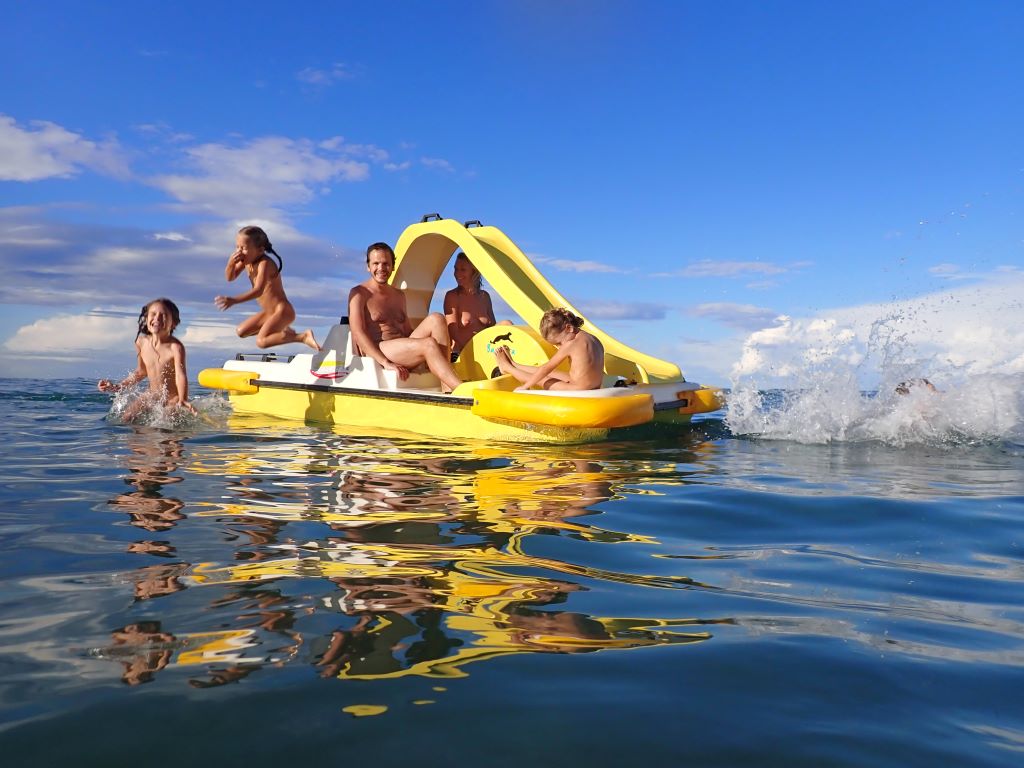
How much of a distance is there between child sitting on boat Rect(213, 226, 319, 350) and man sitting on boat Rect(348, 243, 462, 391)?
1.19 m

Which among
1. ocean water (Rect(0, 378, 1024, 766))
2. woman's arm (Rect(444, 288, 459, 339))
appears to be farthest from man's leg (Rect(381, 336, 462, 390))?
ocean water (Rect(0, 378, 1024, 766))

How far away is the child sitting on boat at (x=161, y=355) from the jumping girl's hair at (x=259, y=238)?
3.71 feet

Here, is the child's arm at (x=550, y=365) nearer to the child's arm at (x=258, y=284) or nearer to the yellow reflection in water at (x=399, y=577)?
the yellow reflection in water at (x=399, y=577)

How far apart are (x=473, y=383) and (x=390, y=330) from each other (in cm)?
149

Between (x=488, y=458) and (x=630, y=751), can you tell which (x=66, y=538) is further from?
(x=488, y=458)

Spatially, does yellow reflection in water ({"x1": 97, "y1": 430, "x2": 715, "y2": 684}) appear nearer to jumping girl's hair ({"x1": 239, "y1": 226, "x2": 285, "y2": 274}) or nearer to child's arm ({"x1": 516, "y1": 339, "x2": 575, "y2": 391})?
child's arm ({"x1": 516, "y1": 339, "x2": 575, "y2": 391})

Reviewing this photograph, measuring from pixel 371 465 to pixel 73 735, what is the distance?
12.3 feet

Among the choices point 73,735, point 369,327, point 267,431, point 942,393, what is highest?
point 369,327

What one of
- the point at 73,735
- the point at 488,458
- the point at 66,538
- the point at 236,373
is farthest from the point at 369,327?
the point at 73,735

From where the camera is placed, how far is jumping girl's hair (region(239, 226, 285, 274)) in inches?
329

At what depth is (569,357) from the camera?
7.05 meters

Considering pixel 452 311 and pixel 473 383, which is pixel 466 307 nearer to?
pixel 452 311

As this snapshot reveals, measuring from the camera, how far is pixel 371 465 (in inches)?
207

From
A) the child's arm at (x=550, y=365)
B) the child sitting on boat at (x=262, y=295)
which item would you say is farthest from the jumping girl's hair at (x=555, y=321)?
the child sitting on boat at (x=262, y=295)
